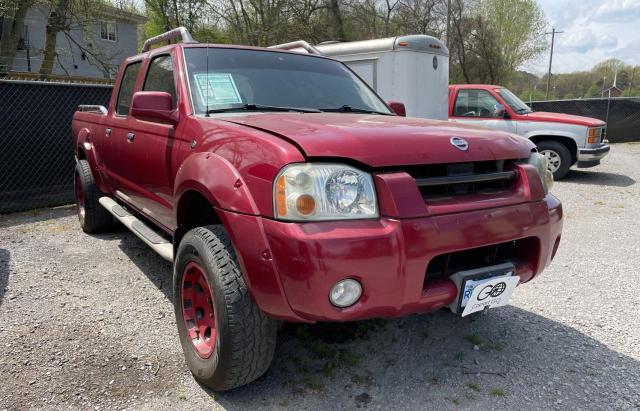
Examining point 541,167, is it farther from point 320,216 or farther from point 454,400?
point 320,216

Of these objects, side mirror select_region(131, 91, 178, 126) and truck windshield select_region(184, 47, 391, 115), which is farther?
truck windshield select_region(184, 47, 391, 115)

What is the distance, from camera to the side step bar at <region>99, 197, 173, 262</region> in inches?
128

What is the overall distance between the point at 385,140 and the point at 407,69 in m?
7.09

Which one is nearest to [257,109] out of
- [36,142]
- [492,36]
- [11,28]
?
[36,142]

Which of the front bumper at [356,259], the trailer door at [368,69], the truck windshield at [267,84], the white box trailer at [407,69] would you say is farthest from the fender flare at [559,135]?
the front bumper at [356,259]

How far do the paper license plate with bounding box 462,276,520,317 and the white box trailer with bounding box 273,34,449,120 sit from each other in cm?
673

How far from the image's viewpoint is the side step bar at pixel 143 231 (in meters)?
3.24

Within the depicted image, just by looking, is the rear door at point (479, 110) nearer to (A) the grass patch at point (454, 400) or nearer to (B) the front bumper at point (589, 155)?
(B) the front bumper at point (589, 155)

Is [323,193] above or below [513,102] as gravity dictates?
below

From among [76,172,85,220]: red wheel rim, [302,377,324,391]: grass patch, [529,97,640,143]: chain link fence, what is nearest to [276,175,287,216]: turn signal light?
[302,377,324,391]: grass patch

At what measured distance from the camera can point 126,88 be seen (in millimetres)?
4516

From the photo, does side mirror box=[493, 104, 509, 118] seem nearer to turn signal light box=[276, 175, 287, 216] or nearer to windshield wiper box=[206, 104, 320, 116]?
windshield wiper box=[206, 104, 320, 116]

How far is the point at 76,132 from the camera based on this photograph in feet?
18.4

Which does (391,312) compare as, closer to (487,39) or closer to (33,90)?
(33,90)
